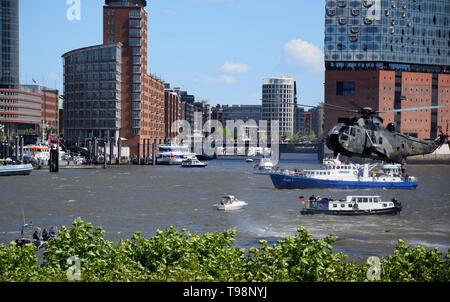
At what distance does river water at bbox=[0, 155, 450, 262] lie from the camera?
64.8 m

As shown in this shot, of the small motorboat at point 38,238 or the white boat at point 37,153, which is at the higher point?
the white boat at point 37,153

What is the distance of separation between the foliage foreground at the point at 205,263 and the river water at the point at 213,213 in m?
26.4

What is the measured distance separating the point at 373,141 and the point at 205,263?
9.28 metres

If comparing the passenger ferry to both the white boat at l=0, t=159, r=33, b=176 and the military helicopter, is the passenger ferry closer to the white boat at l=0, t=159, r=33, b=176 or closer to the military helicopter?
the white boat at l=0, t=159, r=33, b=176

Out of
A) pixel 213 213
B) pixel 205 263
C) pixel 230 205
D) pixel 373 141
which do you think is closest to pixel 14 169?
pixel 230 205

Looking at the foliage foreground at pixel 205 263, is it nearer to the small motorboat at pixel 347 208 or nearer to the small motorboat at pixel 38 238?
the small motorboat at pixel 38 238

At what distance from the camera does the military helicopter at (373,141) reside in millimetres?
23656

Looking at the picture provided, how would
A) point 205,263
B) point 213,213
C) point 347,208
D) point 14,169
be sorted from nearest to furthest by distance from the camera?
point 205,263
point 347,208
point 213,213
point 14,169

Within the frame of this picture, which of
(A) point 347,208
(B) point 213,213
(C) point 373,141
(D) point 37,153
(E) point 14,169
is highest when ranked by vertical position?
(C) point 373,141

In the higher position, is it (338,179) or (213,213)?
(338,179)

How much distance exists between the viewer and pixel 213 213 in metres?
82.9

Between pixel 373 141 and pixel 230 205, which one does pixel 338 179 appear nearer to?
pixel 230 205

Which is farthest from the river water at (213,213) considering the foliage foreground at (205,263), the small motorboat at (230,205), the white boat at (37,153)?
the white boat at (37,153)
